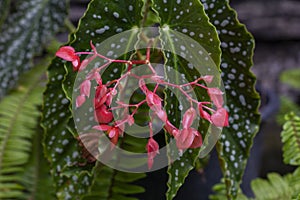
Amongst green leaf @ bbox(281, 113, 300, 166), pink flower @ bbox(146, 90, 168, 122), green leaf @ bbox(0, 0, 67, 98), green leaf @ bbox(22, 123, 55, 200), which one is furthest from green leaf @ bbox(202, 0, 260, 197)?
green leaf @ bbox(0, 0, 67, 98)

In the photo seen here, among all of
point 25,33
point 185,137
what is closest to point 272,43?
point 25,33

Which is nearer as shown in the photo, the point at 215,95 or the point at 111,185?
the point at 215,95

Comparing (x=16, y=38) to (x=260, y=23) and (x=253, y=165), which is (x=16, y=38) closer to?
(x=253, y=165)

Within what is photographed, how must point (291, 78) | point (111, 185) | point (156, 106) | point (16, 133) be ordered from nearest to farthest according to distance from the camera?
point (156, 106)
point (111, 185)
point (16, 133)
point (291, 78)

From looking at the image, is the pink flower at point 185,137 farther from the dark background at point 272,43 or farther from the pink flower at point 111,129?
the dark background at point 272,43

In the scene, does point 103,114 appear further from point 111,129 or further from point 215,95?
point 215,95

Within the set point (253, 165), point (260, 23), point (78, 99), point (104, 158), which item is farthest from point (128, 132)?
point (260, 23)

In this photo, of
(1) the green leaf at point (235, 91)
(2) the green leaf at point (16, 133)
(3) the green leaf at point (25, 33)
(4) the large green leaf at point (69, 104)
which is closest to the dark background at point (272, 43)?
(3) the green leaf at point (25, 33)
